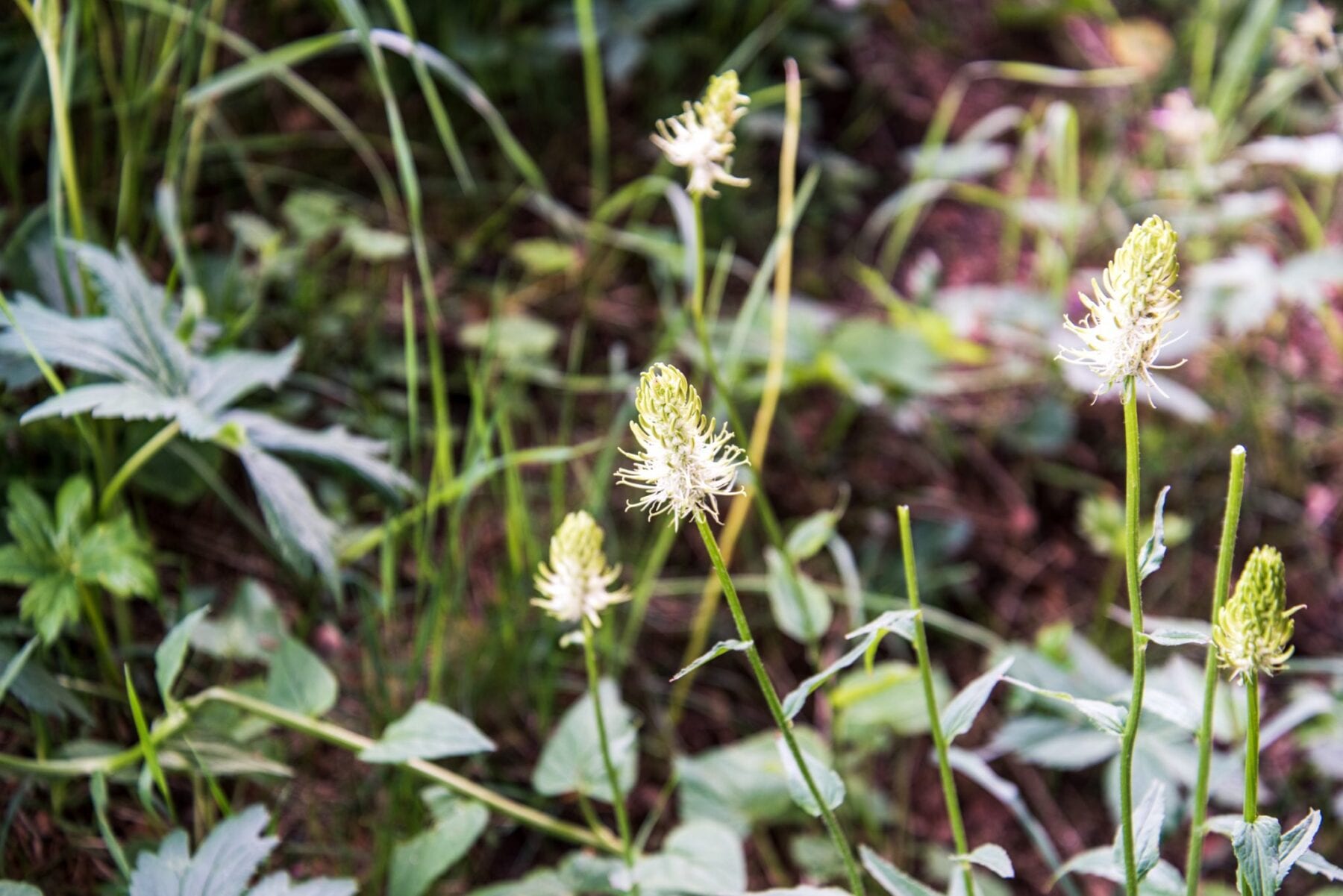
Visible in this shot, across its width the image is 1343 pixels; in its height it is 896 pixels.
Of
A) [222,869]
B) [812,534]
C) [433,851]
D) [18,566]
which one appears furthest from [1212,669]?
[18,566]

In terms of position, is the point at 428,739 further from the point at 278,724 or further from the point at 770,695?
the point at 770,695

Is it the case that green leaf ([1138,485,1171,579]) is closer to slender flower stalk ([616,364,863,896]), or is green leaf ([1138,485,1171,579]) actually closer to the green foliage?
A: slender flower stalk ([616,364,863,896])

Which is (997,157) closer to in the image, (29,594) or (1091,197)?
(1091,197)

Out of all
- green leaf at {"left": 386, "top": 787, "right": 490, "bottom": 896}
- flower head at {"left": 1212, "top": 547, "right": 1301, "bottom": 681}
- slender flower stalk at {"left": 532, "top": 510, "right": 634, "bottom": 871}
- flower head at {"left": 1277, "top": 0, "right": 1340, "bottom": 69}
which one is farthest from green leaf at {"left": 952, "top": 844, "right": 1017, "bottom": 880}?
flower head at {"left": 1277, "top": 0, "right": 1340, "bottom": 69}

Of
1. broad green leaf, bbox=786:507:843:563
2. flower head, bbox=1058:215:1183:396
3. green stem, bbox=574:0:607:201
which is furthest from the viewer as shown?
green stem, bbox=574:0:607:201

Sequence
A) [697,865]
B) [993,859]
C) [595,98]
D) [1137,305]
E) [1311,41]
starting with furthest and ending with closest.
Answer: [1311,41]
[595,98]
[697,865]
[993,859]
[1137,305]

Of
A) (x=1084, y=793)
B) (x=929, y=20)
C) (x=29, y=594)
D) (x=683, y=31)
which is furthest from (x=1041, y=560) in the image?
(x=29, y=594)

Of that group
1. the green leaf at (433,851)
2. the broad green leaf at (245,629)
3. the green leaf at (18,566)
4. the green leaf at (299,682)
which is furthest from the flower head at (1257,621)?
the green leaf at (18,566)
